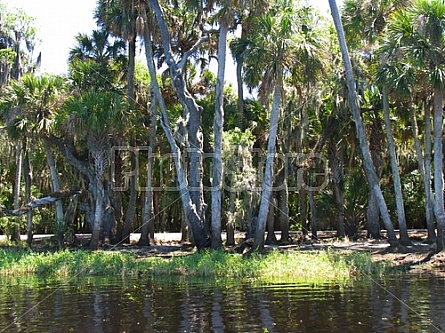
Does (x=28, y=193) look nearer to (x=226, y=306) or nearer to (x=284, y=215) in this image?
(x=284, y=215)

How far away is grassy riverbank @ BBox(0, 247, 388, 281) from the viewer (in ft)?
59.0

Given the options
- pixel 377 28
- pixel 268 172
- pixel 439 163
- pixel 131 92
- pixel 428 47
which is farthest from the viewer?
pixel 131 92

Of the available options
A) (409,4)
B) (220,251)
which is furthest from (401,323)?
(409,4)

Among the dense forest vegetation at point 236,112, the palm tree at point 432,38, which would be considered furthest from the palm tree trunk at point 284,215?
the palm tree at point 432,38

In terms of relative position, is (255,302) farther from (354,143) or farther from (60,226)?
(354,143)

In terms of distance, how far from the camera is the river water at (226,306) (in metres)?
10.5

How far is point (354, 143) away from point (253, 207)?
28.4 ft

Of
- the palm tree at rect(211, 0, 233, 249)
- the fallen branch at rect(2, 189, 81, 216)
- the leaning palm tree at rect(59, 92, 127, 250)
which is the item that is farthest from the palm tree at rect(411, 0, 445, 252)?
the fallen branch at rect(2, 189, 81, 216)

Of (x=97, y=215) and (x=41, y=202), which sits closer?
(x=97, y=215)

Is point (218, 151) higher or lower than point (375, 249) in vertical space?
higher

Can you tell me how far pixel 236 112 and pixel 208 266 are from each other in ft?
39.4

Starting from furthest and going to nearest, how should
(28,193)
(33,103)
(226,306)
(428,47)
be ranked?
(28,193) → (33,103) → (428,47) → (226,306)

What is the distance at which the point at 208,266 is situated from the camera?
19000mm

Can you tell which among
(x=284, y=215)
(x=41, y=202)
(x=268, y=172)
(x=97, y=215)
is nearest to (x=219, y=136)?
(x=268, y=172)
